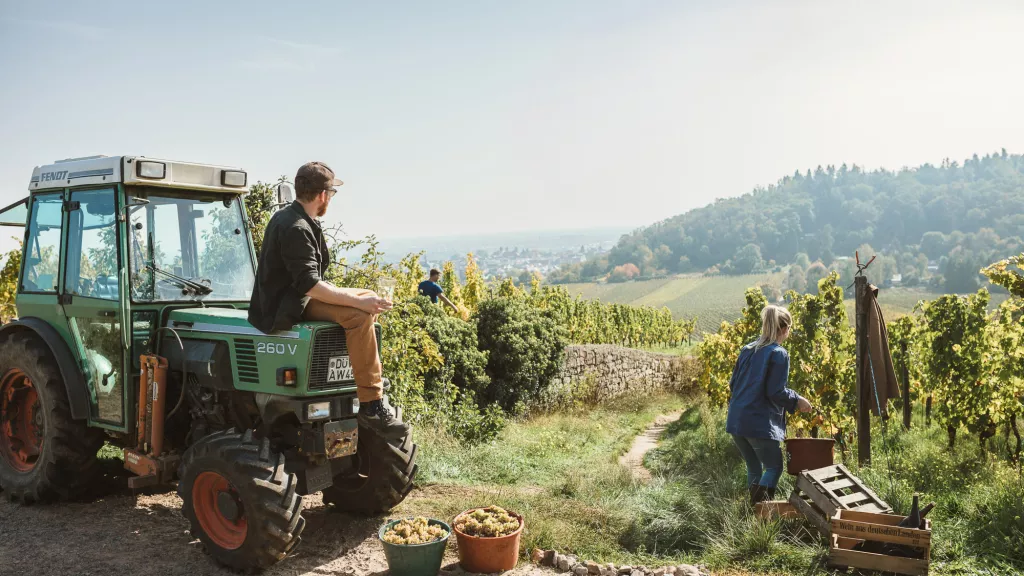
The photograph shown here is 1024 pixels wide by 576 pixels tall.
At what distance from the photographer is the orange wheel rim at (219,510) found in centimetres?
454

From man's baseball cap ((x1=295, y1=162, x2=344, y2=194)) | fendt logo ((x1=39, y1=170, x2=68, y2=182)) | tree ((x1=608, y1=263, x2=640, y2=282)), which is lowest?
tree ((x1=608, y1=263, x2=640, y2=282))

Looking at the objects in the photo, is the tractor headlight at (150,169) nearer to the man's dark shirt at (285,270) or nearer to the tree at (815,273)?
the man's dark shirt at (285,270)

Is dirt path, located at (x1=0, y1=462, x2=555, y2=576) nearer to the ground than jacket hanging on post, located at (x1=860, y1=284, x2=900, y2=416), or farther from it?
nearer to the ground

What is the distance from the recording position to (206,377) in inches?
199

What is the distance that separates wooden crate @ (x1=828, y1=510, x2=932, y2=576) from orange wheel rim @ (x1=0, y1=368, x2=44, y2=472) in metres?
6.26

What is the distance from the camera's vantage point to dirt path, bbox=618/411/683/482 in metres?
9.44

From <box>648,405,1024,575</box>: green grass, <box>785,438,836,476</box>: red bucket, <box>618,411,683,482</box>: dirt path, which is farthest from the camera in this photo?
<box>618,411,683,482</box>: dirt path

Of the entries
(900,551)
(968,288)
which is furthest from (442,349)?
(968,288)

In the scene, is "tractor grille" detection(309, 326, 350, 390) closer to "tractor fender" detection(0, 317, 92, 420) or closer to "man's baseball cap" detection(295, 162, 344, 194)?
"man's baseball cap" detection(295, 162, 344, 194)

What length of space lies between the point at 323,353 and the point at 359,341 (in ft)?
0.90

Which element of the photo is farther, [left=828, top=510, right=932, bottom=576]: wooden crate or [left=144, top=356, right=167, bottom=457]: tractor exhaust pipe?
[left=144, top=356, right=167, bottom=457]: tractor exhaust pipe

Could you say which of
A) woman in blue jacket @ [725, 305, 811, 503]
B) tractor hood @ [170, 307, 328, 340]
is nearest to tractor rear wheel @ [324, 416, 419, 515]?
tractor hood @ [170, 307, 328, 340]

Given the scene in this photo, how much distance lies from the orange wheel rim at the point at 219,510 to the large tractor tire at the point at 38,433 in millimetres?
1693

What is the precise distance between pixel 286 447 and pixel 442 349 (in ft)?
22.1
